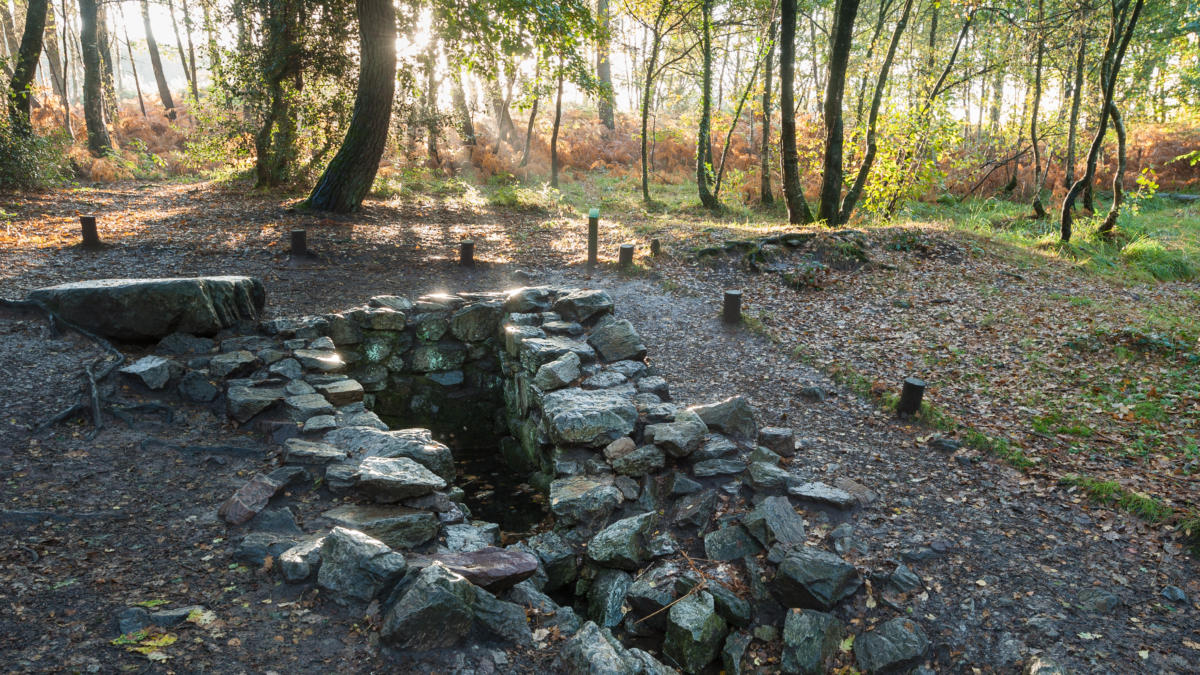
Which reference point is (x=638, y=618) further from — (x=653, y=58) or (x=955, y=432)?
(x=653, y=58)

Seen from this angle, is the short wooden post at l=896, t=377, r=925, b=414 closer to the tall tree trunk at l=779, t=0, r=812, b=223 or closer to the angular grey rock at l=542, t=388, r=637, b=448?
the angular grey rock at l=542, t=388, r=637, b=448

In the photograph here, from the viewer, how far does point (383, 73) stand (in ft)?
37.9

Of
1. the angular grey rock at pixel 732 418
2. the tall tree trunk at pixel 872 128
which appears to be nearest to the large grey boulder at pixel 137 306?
the angular grey rock at pixel 732 418

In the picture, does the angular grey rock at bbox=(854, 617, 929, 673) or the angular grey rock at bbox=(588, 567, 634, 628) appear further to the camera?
the angular grey rock at bbox=(588, 567, 634, 628)

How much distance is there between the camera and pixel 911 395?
5969mm

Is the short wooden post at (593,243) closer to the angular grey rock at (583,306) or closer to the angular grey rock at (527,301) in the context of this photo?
the angular grey rock at (527,301)

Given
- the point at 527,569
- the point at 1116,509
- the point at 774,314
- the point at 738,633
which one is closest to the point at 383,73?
the point at 774,314

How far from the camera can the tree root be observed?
500 centimetres

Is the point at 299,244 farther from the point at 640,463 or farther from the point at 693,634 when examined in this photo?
the point at 693,634

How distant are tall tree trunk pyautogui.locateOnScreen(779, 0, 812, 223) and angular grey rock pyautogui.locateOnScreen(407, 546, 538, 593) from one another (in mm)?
9625

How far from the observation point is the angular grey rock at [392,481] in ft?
15.1

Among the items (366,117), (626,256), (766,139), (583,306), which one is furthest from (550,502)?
(766,139)

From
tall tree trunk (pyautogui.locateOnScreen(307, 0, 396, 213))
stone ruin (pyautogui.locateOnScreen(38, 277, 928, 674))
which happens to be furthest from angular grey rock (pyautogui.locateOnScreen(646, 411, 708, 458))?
tall tree trunk (pyautogui.locateOnScreen(307, 0, 396, 213))

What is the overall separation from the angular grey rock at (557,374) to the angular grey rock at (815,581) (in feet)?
9.68
